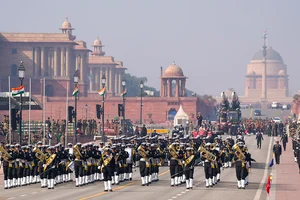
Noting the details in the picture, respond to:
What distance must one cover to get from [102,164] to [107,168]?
18.4 inches

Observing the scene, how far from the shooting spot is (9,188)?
131 feet

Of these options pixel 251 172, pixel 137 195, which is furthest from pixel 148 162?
pixel 251 172

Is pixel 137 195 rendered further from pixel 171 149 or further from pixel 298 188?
pixel 298 188

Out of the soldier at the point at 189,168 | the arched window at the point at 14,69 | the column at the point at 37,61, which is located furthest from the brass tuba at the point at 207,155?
the arched window at the point at 14,69

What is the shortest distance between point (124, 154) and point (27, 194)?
5994 mm

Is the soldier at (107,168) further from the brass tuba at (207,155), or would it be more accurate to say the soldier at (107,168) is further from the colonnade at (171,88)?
the colonnade at (171,88)

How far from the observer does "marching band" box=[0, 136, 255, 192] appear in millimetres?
39312

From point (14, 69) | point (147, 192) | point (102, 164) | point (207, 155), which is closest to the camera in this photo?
point (147, 192)

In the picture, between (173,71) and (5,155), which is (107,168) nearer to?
(5,155)

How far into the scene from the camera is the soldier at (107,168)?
38156 mm

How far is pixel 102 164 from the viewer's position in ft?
127

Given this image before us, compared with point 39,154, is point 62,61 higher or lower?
higher

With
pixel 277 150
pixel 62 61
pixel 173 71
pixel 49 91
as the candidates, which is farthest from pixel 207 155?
pixel 62 61

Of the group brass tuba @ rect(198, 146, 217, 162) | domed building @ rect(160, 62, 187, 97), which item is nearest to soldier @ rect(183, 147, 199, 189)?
brass tuba @ rect(198, 146, 217, 162)
